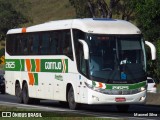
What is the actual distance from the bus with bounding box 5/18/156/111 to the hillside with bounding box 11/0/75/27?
9452 centimetres

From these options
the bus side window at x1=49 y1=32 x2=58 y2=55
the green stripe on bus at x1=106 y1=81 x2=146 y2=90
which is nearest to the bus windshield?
the green stripe on bus at x1=106 y1=81 x2=146 y2=90

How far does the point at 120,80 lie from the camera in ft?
88.6

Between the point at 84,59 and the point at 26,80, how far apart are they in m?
7.48

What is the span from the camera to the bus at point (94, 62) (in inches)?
1060

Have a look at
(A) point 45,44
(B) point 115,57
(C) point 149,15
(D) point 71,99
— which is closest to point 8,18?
(C) point 149,15

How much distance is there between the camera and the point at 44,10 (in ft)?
468

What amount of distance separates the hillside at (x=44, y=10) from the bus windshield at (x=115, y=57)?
97.9 metres

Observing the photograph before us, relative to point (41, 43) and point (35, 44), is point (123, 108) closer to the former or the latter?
point (41, 43)

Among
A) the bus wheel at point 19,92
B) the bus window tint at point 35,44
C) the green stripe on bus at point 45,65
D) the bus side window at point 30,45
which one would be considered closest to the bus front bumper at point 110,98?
the green stripe on bus at point 45,65

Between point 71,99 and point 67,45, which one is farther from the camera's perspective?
point 67,45

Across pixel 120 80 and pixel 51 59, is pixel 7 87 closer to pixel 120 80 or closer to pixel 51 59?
pixel 51 59

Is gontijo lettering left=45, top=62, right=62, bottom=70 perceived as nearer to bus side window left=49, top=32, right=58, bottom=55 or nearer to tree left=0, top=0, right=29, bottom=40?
bus side window left=49, top=32, right=58, bottom=55

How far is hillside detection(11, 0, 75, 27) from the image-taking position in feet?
419

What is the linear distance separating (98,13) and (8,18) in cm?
4672
